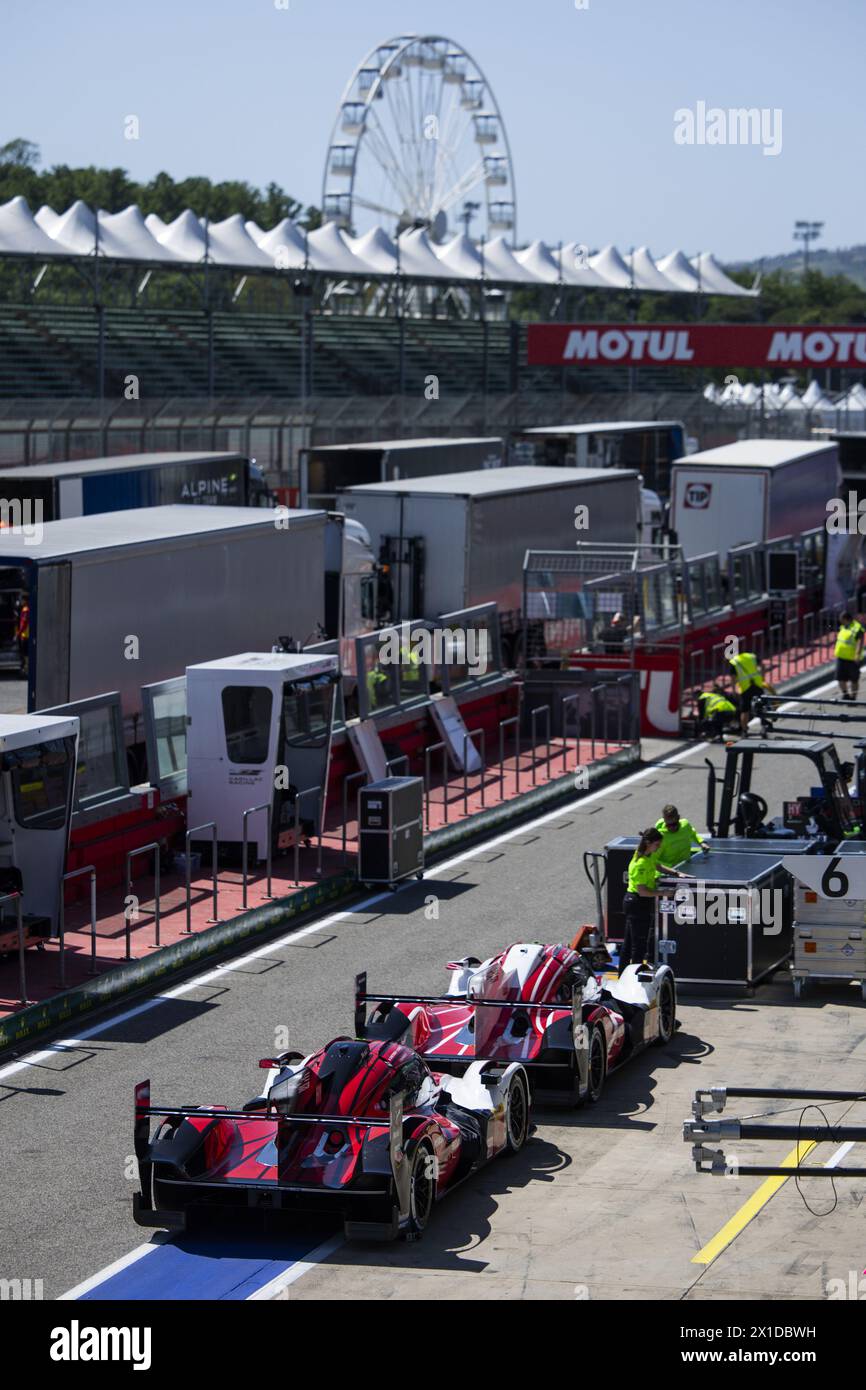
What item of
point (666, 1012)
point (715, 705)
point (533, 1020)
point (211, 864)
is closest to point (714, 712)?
point (715, 705)

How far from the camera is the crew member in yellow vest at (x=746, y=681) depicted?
29.9 m

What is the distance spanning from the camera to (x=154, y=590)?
23781 millimetres

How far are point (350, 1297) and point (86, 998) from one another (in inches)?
260

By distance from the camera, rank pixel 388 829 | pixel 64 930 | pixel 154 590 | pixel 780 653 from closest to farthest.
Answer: pixel 64 930 → pixel 388 829 → pixel 154 590 → pixel 780 653

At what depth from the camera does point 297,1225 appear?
12.3 m

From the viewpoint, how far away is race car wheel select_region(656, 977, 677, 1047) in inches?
646

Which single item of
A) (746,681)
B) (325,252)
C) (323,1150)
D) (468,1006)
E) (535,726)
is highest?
(325,252)

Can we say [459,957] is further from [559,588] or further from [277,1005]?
[559,588]

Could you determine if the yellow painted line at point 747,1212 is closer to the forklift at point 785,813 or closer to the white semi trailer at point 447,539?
the forklift at point 785,813

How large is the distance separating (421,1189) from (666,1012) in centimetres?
450

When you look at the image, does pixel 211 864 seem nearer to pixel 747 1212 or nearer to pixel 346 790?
pixel 346 790

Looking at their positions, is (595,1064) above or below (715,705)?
below

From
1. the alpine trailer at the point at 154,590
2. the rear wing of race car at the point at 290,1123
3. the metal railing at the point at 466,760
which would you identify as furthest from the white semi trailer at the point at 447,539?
the rear wing of race car at the point at 290,1123
